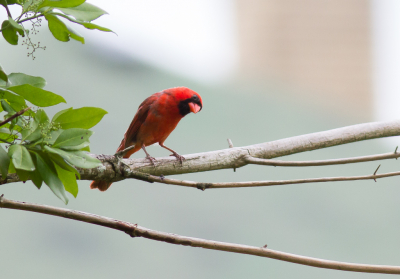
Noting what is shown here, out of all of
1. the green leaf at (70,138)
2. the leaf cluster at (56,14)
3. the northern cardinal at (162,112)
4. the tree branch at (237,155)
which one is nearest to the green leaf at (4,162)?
the green leaf at (70,138)

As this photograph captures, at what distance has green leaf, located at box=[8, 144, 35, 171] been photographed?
2.64 feet

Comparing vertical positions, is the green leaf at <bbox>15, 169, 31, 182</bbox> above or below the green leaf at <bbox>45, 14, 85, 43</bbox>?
below

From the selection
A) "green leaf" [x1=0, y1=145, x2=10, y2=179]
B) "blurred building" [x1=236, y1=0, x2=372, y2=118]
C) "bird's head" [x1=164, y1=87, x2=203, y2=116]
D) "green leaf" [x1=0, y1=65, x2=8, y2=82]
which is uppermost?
"blurred building" [x1=236, y1=0, x2=372, y2=118]

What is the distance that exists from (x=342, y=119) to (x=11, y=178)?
623 cm

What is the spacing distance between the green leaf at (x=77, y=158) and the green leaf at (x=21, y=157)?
0.04 m

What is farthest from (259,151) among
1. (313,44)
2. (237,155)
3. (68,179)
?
(313,44)

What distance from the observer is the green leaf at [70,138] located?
88 centimetres

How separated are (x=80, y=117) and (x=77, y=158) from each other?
131 millimetres

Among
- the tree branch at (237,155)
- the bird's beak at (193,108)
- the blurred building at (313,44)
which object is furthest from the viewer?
the blurred building at (313,44)

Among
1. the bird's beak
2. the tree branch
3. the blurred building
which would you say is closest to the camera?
the tree branch

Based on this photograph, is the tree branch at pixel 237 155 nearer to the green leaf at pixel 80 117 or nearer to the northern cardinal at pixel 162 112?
the green leaf at pixel 80 117

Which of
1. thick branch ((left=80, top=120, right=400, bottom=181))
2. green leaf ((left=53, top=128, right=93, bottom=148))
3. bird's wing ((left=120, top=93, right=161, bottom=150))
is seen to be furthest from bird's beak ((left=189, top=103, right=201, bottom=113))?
green leaf ((left=53, top=128, right=93, bottom=148))

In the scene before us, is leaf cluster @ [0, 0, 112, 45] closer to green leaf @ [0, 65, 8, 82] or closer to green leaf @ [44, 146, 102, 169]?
green leaf @ [0, 65, 8, 82]

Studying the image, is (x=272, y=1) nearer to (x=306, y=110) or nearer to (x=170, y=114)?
(x=306, y=110)
